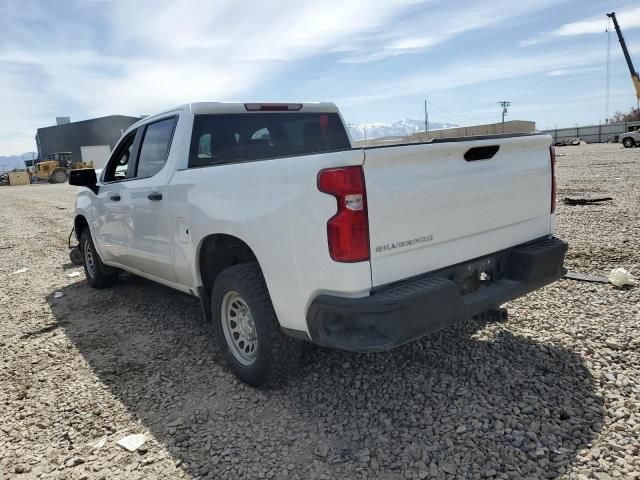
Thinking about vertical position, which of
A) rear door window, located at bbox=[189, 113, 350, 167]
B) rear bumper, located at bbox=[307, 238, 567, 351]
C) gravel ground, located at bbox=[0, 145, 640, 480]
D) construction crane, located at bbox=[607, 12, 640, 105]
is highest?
construction crane, located at bbox=[607, 12, 640, 105]

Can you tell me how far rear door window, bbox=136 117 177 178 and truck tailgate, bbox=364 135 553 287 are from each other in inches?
91.6

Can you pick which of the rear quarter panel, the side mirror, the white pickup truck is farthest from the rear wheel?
the rear quarter panel

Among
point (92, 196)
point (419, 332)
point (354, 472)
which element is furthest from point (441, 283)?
point (92, 196)

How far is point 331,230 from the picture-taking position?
2.54 m

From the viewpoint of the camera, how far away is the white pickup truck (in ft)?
8.38

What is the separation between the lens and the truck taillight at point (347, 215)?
2.50m

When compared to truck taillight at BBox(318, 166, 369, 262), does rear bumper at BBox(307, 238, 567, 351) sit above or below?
below

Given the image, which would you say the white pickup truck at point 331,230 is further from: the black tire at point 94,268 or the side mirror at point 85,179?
the black tire at point 94,268

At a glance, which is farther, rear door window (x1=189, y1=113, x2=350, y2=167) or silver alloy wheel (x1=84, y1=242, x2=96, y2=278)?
silver alloy wheel (x1=84, y1=242, x2=96, y2=278)

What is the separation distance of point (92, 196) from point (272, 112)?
253cm

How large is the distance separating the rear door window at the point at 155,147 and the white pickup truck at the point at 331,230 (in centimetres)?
3

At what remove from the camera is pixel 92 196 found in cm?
568

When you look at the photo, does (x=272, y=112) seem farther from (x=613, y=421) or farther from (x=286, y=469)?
(x=613, y=421)

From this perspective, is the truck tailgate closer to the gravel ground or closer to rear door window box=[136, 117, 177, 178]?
the gravel ground
